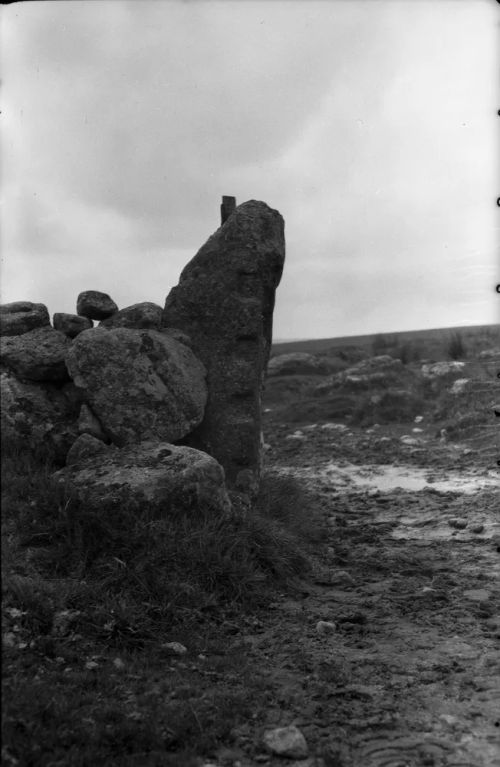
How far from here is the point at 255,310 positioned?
7.47 meters

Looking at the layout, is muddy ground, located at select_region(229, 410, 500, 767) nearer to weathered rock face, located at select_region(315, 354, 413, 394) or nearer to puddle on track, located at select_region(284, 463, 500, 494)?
puddle on track, located at select_region(284, 463, 500, 494)

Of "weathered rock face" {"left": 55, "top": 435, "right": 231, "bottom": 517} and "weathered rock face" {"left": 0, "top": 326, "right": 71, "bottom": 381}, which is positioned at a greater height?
"weathered rock face" {"left": 0, "top": 326, "right": 71, "bottom": 381}

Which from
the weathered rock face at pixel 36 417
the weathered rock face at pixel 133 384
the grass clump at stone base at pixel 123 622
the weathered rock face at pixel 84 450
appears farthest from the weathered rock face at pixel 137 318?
the grass clump at stone base at pixel 123 622

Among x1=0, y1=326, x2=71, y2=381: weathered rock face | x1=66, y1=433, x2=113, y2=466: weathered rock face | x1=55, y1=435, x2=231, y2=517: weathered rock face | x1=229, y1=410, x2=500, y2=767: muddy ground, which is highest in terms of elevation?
x1=0, y1=326, x2=71, y2=381: weathered rock face

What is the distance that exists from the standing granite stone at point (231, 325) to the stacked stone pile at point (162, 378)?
0.01 meters

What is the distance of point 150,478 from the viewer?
566cm

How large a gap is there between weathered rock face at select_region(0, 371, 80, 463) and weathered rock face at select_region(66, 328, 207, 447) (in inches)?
10.9

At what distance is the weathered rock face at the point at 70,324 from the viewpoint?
23.5 ft

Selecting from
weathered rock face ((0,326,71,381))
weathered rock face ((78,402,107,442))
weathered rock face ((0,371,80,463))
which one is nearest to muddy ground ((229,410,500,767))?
weathered rock face ((78,402,107,442))

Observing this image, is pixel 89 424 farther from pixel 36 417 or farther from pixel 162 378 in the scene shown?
pixel 162 378

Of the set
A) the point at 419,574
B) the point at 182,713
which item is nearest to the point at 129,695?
the point at 182,713

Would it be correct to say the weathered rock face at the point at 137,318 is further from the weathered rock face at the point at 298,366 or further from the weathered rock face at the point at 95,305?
the weathered rock face at the point at 298,366

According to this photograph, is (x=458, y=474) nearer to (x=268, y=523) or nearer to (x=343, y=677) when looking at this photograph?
(x=268, y=523)

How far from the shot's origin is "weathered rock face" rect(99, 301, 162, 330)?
24.0ft
